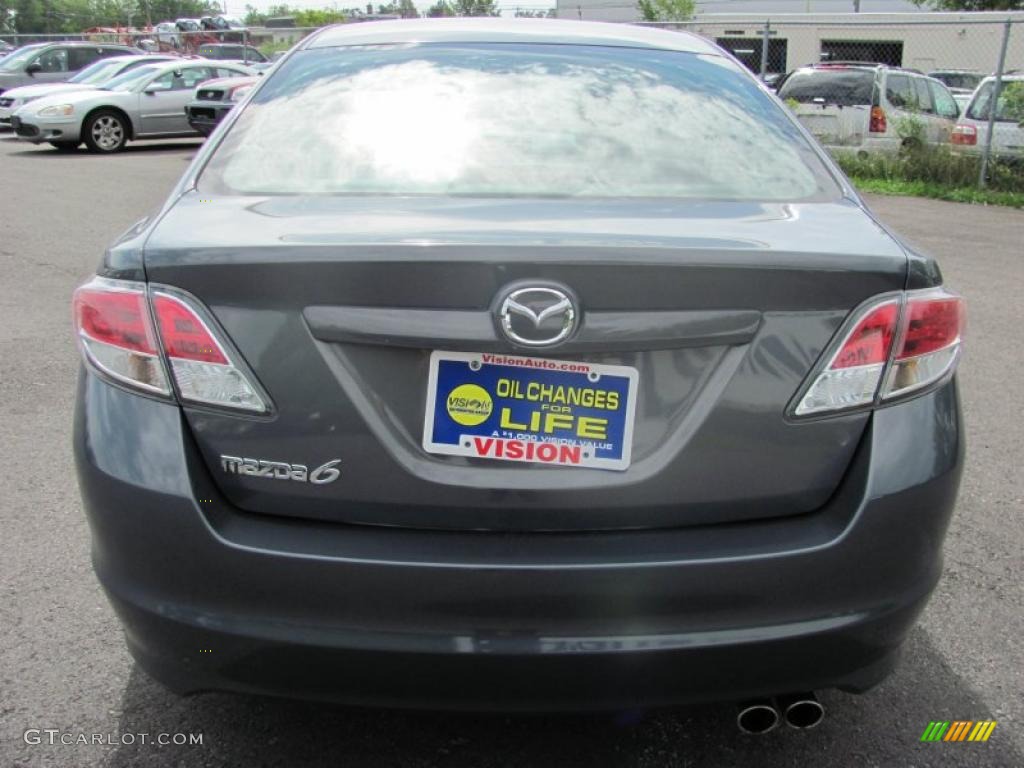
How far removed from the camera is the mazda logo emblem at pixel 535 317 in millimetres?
1839

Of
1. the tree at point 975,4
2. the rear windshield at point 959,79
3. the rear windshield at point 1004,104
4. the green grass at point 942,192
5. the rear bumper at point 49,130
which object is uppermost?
the rear windshield at point 1004,104

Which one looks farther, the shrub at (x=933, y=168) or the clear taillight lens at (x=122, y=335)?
the shrub at (x=933, y=168)

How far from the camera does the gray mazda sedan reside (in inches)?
74.2

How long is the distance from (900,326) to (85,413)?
160 cm

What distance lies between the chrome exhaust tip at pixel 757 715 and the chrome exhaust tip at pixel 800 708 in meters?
0.02

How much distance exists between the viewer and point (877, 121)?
14758 mm

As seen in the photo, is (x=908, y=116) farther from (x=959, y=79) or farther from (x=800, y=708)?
(x=959, y=79)

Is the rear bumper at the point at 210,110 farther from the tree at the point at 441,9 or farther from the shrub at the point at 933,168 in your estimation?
the tree at the point at 441,9

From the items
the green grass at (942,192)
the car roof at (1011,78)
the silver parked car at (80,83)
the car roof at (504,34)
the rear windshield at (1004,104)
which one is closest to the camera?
the car roof at (504,34)

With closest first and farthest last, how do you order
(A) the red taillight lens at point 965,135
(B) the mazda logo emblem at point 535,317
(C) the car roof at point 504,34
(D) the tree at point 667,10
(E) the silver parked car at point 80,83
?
(B) the mazda logo emblem at point 535,317
(C) the car roof at point 504,34
(A) the red taillight lens at point 965,135
(E) the silver parked car at point 80,83
(D) the tree at point 667,10

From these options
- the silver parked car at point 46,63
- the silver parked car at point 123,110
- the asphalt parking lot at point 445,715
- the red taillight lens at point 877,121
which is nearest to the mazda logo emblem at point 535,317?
the asphalt parking lot at point 445,715

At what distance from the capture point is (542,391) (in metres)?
1.90

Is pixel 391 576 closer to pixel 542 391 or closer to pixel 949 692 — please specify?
pixel 542 391

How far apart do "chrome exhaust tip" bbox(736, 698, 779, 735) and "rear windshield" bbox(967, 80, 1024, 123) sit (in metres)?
12.3
